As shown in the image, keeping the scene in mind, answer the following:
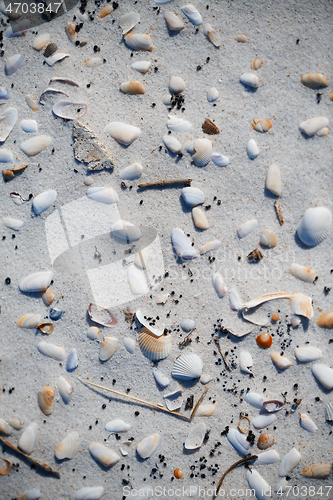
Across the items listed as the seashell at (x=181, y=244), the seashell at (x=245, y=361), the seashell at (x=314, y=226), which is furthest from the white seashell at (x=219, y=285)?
the seashell at (x=314, y=226)

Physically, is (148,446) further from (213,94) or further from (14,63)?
(14,63)

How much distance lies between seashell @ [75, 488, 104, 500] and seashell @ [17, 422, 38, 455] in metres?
0.40

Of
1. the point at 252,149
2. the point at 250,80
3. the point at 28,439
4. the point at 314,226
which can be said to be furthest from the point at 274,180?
the point at 28,439

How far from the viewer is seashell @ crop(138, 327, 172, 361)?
175cm

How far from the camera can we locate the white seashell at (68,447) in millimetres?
1743

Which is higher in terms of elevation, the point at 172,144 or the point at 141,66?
the point at 141,66

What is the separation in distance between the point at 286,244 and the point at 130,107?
1314mm

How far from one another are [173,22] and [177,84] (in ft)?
1.27

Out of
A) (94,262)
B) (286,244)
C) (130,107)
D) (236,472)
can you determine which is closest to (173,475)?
(236,472)

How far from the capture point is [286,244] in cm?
180

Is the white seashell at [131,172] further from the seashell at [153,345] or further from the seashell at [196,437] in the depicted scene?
the seashell at [196,437]

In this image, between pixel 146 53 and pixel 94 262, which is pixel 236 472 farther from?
pixel 146 53

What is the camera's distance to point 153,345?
5.74 feet

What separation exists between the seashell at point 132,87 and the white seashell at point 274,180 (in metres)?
0.95
